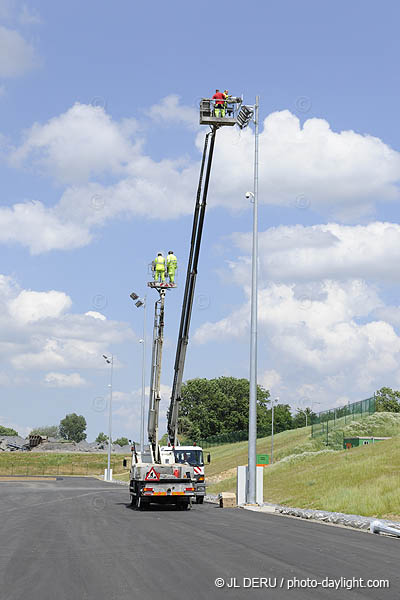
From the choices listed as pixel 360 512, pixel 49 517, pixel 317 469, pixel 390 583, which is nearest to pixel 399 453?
pixel 317 469

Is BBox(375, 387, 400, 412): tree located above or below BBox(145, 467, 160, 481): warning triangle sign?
above

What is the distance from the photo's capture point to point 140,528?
19078 mm

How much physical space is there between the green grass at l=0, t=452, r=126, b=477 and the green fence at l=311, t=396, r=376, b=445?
121 ft

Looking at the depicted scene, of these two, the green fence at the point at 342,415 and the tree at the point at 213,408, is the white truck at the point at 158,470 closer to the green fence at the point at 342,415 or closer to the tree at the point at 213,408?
the green fence at the point at 342,415

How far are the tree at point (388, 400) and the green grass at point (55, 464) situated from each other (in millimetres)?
50315

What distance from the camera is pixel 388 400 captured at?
14300 centimetres

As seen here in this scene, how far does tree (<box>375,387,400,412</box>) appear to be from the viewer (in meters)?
139

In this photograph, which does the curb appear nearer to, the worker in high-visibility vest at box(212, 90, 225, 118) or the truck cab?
the truck cab

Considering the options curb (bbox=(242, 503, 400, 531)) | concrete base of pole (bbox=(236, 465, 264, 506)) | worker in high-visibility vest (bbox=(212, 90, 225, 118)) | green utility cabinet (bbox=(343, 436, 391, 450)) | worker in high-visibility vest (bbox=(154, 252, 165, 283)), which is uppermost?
worker in high-visibility vest (bbox=(212, 90, 225, 118))

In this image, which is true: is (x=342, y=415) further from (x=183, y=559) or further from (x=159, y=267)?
(x=183, y=559)

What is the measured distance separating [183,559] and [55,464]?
100 m

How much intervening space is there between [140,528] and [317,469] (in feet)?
62.4

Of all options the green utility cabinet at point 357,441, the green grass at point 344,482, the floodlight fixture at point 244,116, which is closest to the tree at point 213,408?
the green utility cabinet at point 357,441

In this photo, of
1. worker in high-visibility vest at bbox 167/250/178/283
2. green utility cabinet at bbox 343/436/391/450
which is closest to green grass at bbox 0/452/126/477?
green utility cabinet at bbox 343/436/391/450
